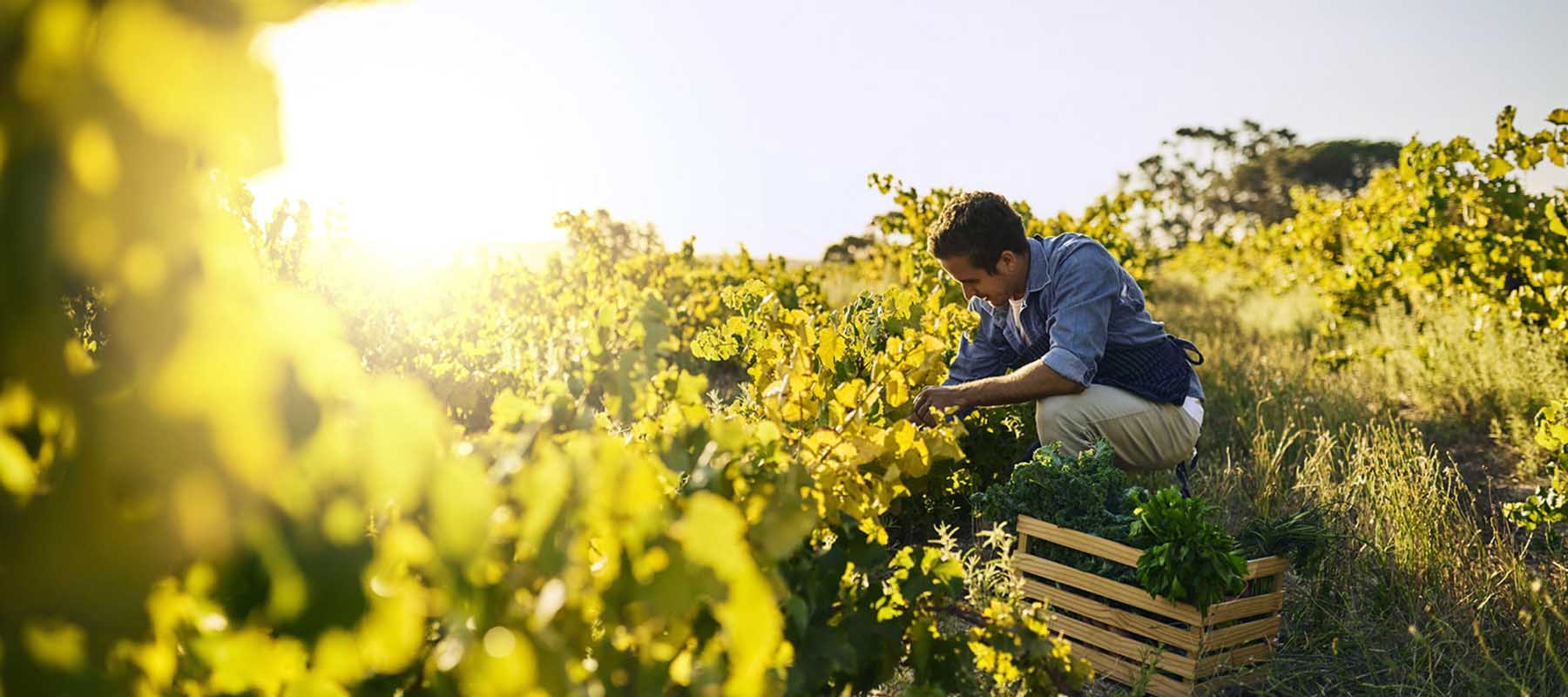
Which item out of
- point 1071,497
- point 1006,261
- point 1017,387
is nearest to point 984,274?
Result: point 1006,261

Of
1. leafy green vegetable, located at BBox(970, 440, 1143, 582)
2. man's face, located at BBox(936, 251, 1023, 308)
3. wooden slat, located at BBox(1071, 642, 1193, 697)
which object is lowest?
wooden slat, located at BBox(1071, 642, 1193, 697)

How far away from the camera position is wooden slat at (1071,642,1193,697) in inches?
95.0

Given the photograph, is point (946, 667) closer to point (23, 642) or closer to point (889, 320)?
point (23, 642)

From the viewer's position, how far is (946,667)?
151 centimetres

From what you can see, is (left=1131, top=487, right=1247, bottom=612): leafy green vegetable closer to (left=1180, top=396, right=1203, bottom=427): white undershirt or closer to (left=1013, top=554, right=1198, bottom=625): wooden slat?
(left=1013, top=554, right=1198, bottom=625): wooden slat

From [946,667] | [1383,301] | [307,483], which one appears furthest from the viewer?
[1383,301]

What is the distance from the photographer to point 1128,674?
98.7 inches

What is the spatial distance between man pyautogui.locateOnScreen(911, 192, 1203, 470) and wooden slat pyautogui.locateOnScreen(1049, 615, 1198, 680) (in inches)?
29.4

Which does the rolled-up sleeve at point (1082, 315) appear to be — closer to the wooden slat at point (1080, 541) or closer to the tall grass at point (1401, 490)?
the wooden slat at point (1080, 541)

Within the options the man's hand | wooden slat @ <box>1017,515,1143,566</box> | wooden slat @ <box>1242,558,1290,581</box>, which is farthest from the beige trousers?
wooden slat @ <box>1242,558,1290,581</box>

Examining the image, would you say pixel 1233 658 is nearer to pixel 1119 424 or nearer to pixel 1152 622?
pixel 1152 622

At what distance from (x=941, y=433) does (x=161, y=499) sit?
4.59ft

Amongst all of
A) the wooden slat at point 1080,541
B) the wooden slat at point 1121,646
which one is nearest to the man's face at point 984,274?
the wooden slat at point 1080,541

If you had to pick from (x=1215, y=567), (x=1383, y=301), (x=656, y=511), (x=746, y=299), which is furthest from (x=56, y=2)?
(x=1383, y=301)
